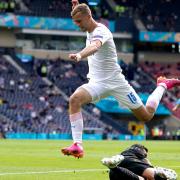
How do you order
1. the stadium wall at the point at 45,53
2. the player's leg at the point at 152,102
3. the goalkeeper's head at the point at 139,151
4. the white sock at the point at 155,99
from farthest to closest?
the stadium wall at the point at 45,53 < the white sock at the point at 155,99 < the player's leg at the point at 152,102 < the goalkeeper's head at the point at 139,151

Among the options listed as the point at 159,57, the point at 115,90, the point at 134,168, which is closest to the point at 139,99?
the point at 115,90

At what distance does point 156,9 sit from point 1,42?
54.4 ft

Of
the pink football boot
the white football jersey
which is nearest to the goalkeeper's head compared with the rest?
the pink football boot

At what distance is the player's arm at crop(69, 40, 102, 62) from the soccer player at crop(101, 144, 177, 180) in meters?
1.77

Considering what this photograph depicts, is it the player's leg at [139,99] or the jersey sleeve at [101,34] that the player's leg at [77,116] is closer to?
the player's leg at [139,99]

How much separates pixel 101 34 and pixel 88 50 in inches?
38.1

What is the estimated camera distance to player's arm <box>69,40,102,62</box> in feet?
38.0

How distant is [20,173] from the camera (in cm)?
1444

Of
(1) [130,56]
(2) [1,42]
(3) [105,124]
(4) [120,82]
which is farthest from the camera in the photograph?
(1) [130,56]

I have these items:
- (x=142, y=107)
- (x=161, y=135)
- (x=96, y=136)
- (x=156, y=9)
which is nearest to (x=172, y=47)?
(x=156, y=9)

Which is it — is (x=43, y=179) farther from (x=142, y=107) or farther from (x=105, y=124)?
(x=105, y=124)

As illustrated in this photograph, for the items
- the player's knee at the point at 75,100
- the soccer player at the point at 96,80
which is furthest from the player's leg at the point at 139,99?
the player's knee at the point at 75,100

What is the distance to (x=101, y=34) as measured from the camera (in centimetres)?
1308

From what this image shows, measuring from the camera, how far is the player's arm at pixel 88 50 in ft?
38.0
